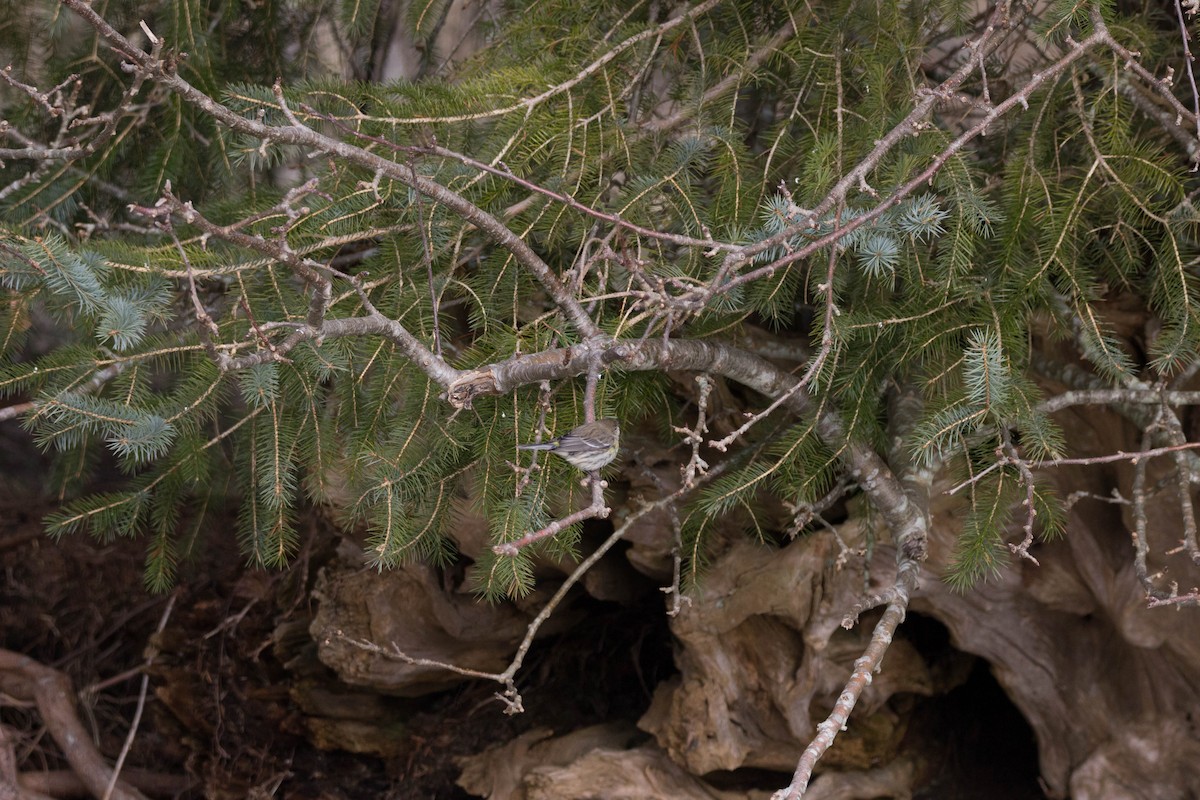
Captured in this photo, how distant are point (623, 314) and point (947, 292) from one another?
0.53 metres

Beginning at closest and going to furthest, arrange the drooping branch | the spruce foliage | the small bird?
the drooping branch → the small bird → the spruce foliage

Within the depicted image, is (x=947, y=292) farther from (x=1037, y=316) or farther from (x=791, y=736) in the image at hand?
(x=791, y=736)

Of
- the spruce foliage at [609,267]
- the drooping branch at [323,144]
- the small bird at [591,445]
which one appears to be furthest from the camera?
the spruce foliage at [609,267]

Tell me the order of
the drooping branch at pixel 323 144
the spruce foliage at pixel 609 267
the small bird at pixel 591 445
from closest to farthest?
the drooping branch at pixel 323 144, the small bird at pixel 591 445, the spruce foliage at pixel 609 267

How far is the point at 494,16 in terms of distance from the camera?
2418mm

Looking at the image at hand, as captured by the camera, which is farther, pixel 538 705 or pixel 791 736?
pixel 538 705

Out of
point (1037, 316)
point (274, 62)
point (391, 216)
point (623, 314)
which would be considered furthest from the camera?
point (274, 62)

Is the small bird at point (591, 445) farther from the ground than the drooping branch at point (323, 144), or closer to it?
closer to it

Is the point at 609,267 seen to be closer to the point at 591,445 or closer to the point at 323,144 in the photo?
the point at 591,445

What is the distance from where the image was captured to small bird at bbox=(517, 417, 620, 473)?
129 cm

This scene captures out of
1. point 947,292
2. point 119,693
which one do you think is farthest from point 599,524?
point 119,693

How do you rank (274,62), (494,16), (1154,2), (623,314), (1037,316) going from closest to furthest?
(623,314) < (1037,316) < (1154,2) < (274,62) < (494,16)

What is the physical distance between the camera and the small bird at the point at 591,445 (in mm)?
1288

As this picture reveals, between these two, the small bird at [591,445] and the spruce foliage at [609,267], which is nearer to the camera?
the small bird at [591,445]
